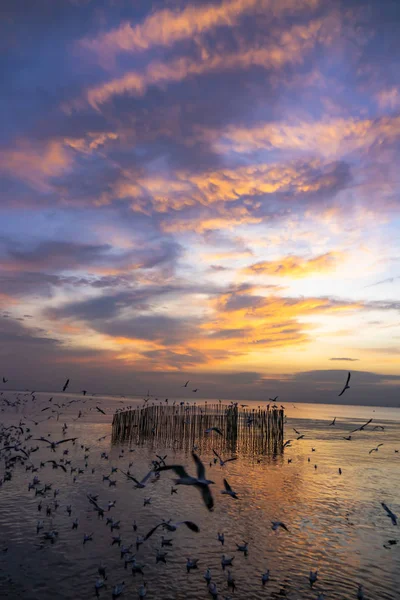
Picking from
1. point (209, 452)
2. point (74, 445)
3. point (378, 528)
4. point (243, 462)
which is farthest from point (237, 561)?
point (74, 445)

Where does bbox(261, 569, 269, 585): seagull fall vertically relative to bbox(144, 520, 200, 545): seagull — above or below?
below

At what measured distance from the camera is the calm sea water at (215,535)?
893cm

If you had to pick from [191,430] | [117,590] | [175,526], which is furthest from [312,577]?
[191,430]

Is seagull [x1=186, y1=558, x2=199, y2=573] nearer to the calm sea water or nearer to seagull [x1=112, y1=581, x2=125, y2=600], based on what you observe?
the calm sea water

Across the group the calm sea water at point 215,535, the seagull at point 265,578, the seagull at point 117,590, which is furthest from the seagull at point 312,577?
the seagull at point 117,590

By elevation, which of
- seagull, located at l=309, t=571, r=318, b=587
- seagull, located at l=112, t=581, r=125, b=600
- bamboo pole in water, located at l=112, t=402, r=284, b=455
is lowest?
seagull, located at l=112, t=581, r=125, b=600

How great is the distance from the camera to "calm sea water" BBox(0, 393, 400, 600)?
8930 millimetres

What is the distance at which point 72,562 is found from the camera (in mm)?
9617

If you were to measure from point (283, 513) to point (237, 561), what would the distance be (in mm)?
4332

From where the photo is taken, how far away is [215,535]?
11656 mm

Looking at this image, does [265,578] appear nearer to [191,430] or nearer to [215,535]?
[215,535]

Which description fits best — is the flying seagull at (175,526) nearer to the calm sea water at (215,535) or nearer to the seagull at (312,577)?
the calm sea water at (215,535)

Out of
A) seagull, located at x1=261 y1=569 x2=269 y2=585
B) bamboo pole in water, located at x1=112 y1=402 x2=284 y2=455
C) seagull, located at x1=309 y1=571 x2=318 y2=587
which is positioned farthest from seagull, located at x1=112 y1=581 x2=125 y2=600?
bamboo pole in water, located at x1=112 y1=402 x2=284 y2=455

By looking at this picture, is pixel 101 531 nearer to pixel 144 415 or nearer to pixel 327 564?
pixel 327 564
